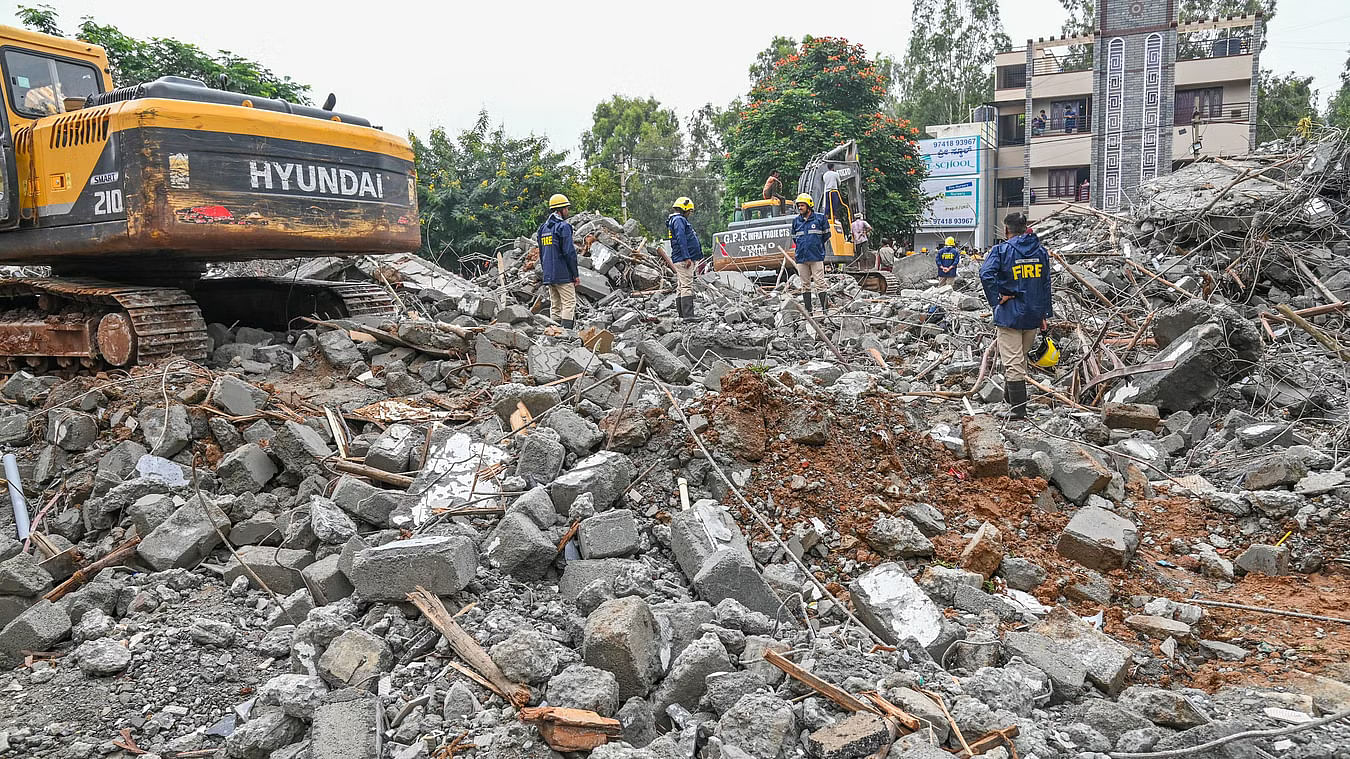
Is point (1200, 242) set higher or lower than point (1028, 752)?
higher

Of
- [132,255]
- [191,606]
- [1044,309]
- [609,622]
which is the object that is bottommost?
[191,606]

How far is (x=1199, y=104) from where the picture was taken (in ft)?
109

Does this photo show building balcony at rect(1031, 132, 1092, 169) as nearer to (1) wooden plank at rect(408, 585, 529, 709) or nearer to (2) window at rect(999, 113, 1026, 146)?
(2) window at rect(999, 113, 1026, 146)

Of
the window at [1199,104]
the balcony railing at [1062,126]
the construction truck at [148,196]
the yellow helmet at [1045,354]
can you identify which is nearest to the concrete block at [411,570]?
the construction truck at [148,196]

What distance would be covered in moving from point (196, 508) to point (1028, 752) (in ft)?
13.5

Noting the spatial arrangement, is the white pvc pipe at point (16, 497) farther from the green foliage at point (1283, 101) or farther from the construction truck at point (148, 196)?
the green foliage at point (1283, 101)

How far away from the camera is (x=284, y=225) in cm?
678

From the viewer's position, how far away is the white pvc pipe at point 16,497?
15.9 ft

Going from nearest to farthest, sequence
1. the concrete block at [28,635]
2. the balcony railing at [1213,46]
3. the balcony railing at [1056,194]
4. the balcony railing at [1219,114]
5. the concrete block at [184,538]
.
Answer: the concrete block at [28,635]
the concrete block at [184,538]
the balcony railing at [1219,114]
the balcony railing at [1213,46]
the balcony railing at [1056,194]

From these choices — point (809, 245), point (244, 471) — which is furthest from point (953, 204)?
point (244, 471)

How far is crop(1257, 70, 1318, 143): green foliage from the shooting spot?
34037 mm

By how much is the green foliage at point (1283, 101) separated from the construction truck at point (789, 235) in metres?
23.7

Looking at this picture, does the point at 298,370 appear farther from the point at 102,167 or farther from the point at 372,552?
the point at 372,552

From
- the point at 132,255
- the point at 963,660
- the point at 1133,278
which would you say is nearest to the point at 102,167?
the point at 132,255
